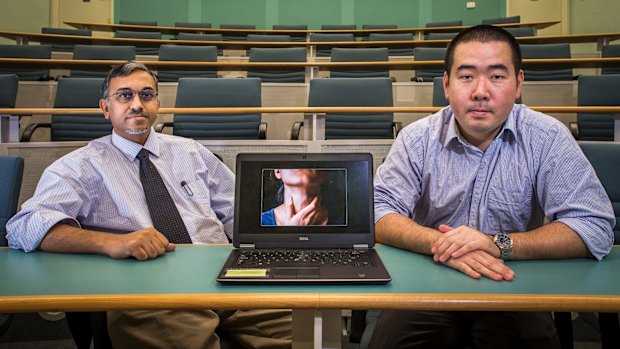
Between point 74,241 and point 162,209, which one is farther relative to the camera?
point 162,209

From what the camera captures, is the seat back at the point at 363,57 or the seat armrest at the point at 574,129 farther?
the seat back at the point at 363,57

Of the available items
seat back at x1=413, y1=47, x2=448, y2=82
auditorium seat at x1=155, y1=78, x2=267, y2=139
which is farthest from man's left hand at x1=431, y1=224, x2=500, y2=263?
seat back at x1=413, y1=47, x2=448, y2=82

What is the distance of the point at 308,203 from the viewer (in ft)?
2.99

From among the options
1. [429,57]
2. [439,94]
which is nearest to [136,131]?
[439,94]

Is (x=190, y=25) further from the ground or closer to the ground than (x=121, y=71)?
further from the ground

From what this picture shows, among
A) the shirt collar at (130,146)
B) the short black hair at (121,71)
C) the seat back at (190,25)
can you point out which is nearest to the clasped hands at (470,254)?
the shirt collar at (130,146)

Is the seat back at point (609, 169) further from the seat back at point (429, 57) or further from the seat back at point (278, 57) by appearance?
the seat back at point (278, 57)

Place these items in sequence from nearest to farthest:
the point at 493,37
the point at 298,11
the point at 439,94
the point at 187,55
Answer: the point at 493,37 → the point at 439,94 → the point at 187,55 → the point at 298,11

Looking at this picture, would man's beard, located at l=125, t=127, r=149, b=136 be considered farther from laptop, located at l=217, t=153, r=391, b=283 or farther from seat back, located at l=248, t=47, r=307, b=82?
seat back, located at l=248, t=47, r=307, b=82

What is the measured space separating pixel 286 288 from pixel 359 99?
2.28 metres

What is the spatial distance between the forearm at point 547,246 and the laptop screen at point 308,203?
0.27 metres

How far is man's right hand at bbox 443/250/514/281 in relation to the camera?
743 millimetres

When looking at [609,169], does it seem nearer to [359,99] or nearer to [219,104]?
[359,99]

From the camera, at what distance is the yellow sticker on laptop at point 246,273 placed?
2.40 ft
